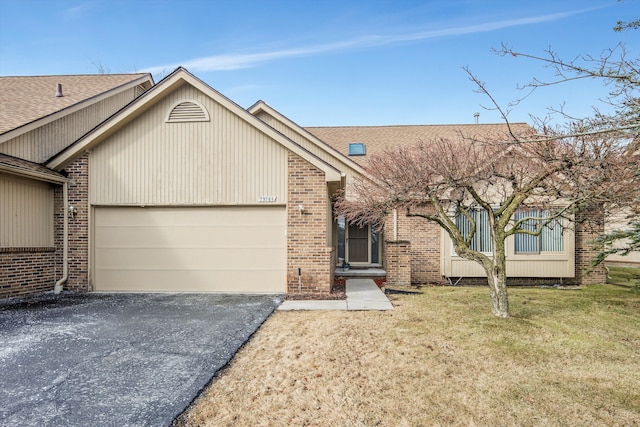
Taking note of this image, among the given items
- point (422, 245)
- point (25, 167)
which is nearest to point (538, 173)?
point (422, 245)

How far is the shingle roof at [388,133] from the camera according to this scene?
14.4 metres

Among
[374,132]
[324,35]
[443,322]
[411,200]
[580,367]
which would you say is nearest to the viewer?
[580,367]

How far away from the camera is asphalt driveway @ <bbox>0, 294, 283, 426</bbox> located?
10.6 ft

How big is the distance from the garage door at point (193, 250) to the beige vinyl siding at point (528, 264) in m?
5.67

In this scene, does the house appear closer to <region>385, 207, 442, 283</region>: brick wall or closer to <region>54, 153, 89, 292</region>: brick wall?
<region>54, 153, 89, 292</region>: brick wall

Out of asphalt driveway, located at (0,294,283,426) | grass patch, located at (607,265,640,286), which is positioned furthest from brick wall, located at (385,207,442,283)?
grass patch, located at (607,265,640,286)

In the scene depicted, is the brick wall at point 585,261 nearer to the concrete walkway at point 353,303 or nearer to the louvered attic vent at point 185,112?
the concrete walkway at point 353,303

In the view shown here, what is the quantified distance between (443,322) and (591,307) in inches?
163

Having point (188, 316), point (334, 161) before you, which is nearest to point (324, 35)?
point (334, 161)

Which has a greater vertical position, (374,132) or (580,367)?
(374,132)

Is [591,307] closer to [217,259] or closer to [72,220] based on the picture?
[217,259]

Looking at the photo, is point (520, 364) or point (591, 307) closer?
point (520, 364)

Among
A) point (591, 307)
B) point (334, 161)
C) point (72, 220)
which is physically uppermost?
point (334, 161)

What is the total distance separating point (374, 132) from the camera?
51.5ft
